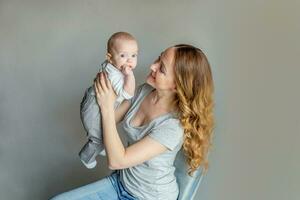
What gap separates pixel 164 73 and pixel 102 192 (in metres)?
0.53

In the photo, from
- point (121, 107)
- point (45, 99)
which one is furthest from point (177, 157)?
point (45, 99)

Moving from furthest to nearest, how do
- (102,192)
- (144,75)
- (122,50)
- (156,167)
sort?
(144,75)
(102,192)
(156,167)
(122,50)

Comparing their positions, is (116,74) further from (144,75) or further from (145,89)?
(144,75)

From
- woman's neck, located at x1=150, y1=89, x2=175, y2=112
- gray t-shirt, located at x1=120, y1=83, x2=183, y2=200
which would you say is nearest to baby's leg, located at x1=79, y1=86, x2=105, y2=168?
gray t-shirt, located at x1=120, y1=83, x2=183, y2=200

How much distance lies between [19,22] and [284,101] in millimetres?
1249

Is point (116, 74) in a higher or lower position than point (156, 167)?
higher

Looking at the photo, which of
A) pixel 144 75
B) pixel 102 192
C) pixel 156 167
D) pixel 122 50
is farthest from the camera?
pixel 144 75

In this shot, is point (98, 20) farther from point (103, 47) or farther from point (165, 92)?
point (165, 92)

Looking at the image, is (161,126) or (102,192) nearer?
(161,126)

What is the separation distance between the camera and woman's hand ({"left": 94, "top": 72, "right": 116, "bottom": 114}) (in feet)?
4.94

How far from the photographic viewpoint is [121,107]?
1.76m

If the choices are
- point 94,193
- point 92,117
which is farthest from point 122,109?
point 94,193

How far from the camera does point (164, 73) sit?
5.06ft

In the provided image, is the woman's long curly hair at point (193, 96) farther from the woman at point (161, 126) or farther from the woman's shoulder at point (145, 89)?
the woman's shoulder at point (145, 89)
